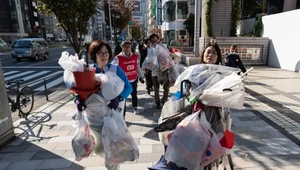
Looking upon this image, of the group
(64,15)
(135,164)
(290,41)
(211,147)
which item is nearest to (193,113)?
(211,147)

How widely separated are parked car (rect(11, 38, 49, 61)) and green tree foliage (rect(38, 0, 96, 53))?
1185 centimetres

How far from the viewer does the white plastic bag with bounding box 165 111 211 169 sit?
1.74 m

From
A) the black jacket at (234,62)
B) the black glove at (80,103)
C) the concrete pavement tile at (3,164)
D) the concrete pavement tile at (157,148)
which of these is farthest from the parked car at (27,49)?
the black glove at (80,103)

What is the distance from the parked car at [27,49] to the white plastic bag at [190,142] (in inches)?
700

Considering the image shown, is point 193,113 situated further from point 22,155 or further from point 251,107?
point 251,107

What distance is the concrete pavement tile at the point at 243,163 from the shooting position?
287cm

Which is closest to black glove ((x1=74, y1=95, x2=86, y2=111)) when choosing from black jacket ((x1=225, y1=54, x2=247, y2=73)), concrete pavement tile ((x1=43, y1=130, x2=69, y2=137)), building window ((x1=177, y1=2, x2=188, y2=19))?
concrete pavement tile ((x1=43, y1=130, x2=69, y2=137))

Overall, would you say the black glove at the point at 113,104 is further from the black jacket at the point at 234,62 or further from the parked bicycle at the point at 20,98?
the black jacket at the point at 234,62

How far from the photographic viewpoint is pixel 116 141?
6.48 ft

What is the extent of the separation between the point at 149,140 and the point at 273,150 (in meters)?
1.97

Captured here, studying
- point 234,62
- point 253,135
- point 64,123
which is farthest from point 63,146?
point 234,62

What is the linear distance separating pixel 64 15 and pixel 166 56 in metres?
3.56

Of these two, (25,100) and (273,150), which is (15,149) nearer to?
(25,100)

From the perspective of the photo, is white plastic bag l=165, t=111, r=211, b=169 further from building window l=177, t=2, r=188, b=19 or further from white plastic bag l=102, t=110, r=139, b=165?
building window l=177, t=2, r=188, b=19
